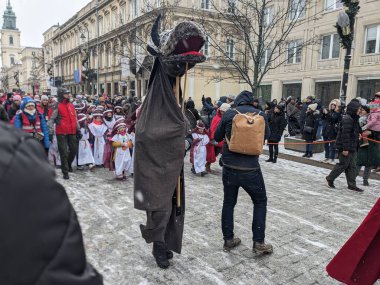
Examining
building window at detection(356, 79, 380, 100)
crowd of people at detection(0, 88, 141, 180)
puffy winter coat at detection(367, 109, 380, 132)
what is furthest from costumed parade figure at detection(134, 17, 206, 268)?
building window at detection(356, 79, 380, 100)

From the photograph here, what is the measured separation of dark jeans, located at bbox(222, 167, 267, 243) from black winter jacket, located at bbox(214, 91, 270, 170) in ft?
0.22

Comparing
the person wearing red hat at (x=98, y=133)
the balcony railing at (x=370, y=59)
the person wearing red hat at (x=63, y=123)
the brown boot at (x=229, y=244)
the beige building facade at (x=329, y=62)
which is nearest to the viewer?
the brown boot at (x=229, y=244)

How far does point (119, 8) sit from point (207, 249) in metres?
41.1

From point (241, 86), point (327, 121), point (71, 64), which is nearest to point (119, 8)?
point (241, 86)

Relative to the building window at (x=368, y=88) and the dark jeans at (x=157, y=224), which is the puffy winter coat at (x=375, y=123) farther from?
the building window at (x=368, y=88)

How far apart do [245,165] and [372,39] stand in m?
19.6

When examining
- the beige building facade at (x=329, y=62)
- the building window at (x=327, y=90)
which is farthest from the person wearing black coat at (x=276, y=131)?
the building window at (x=327, y=90)

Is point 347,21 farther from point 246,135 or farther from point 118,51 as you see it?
point 118,51

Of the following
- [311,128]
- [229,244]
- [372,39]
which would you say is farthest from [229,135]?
[372,39]

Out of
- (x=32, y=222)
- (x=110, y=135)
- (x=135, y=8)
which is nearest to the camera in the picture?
(x=32, y=222)

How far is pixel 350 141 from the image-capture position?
254 inches

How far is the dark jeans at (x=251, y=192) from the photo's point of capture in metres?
3.58

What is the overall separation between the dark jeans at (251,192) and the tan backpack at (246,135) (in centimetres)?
25

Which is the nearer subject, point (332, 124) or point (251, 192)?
point (251, 192)
